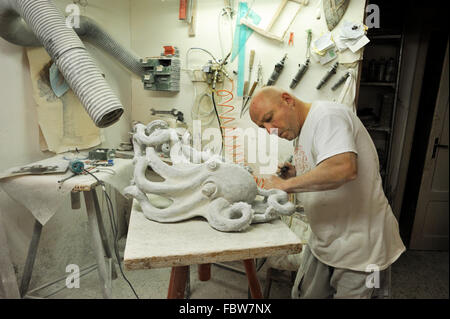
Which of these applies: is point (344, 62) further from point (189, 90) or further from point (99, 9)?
point (99, 9)

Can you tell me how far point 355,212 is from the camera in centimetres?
116

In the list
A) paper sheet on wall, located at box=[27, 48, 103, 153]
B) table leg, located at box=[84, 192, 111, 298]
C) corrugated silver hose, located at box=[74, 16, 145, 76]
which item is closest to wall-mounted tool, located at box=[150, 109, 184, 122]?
corrugated silver hose, located at box=[74, 16, 145, 76]

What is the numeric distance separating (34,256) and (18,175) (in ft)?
2.00

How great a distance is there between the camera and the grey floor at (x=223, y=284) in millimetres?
1352

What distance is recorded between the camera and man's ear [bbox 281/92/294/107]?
1.16 meters

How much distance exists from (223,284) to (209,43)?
1823 mm

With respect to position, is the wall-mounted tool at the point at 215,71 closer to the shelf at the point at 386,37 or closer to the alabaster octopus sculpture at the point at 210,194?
the alabaster octopus sculpture at the point at 210,194

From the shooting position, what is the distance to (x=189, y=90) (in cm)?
156

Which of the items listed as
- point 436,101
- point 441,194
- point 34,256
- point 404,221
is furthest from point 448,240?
point 34,256

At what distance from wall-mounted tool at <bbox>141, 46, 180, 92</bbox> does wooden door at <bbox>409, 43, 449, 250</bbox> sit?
125 centimetres

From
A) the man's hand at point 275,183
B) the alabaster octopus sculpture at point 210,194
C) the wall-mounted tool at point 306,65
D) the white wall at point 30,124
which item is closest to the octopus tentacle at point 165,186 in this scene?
the alabaster octopus sculpture at point 210,194

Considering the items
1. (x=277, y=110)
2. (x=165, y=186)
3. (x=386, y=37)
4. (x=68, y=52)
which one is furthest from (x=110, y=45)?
(x=386, y=37)

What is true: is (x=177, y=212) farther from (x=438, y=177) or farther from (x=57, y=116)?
(x=57, y=116)

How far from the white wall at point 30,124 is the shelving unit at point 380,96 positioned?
2.08 m
